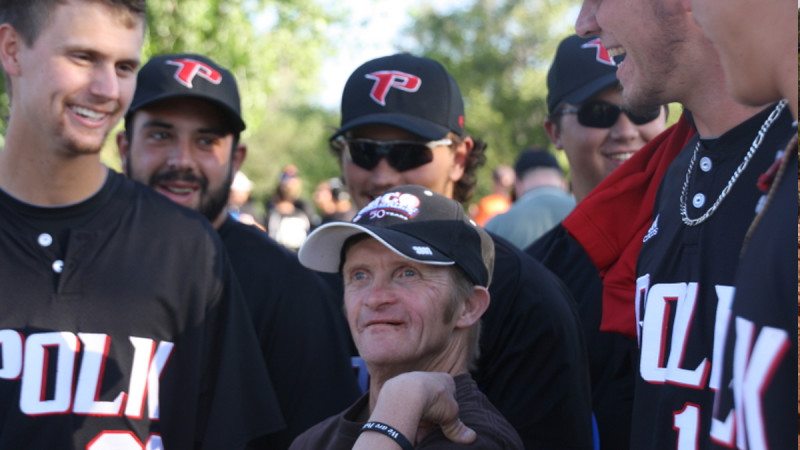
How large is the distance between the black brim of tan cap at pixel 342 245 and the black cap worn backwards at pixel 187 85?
4.36ft

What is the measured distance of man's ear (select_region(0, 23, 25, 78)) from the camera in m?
3.46

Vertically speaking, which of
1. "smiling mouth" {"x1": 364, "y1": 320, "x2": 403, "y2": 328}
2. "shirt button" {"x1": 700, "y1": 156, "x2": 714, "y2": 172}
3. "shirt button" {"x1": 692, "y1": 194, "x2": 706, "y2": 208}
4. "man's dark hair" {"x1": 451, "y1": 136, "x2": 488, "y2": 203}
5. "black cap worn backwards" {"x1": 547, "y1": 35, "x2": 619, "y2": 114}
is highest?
"black cap worn backwards" {"x1": 547, "y1": 35, "x2": 619, "y2": 114}

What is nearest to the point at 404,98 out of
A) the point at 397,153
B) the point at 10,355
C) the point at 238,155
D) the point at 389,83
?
the point at 389,83

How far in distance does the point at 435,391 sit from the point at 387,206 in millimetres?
724

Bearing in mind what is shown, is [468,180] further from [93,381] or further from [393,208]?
[93,381]

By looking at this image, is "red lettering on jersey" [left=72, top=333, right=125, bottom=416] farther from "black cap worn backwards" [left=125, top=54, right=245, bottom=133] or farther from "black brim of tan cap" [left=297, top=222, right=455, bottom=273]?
"black cap worn backwards" [left=125, top=54, right=245, bottom=133]

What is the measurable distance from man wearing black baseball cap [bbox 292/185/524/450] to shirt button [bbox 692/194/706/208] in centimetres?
78

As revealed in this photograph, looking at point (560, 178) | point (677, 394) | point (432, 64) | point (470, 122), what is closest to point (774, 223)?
point (677, 394)

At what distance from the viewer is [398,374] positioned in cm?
305

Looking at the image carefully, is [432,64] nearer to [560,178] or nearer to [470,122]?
[560,178]

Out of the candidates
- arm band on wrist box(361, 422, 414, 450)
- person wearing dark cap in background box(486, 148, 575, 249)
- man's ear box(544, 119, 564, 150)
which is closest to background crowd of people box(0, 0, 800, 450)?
arm band on wrist box(361, 422, 414, 450)

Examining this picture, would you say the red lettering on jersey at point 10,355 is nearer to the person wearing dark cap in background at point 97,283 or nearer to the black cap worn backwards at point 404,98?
the person wearing dark cap in background at point 97,283

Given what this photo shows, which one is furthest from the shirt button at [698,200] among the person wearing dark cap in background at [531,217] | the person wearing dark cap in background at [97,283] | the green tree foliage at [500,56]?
the green tree foliage at [500,56]

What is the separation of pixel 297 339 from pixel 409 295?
817 mm
